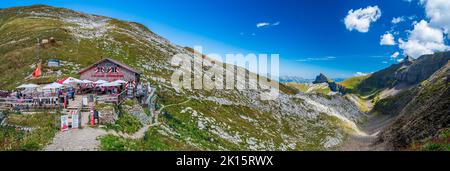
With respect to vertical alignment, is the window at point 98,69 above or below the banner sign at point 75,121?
above

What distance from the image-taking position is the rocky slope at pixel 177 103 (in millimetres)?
55750

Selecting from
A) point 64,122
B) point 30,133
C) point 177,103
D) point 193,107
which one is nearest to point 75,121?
point 64,122

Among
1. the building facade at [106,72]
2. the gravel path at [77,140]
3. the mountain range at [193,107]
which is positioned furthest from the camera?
the building facade at [106,72]

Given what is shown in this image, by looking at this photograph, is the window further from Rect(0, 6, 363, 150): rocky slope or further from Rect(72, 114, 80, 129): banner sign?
Rect(72, 114, 80, 129): banner sign

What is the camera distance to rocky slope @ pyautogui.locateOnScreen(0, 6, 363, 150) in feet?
183

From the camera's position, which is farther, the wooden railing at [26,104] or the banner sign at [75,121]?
the wooden railing at [26,104]

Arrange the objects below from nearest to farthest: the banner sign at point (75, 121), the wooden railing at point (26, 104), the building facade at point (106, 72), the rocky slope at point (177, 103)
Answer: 1. the banner sign at point (75, 121)
2. the wooden railing at point (26, 104)
3. the rocky slope at point (177, 103)
4. the building facade at point (106, 72)

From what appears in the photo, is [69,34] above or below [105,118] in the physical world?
above

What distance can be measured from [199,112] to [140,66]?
98.9 feet

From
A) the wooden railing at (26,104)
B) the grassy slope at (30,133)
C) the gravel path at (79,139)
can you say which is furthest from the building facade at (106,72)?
the gravel path at (79,139)

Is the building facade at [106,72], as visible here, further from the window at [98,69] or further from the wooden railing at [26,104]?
the wooden railing at [26,104]
